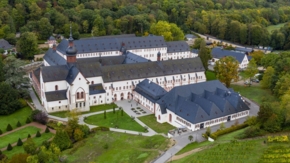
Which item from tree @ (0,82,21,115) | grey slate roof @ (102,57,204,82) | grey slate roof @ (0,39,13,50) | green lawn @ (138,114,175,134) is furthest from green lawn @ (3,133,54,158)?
grey slate roof @ (0,39,13,50)

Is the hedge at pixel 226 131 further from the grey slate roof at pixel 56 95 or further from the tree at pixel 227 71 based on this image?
the grey slate roof at pixel 56 95

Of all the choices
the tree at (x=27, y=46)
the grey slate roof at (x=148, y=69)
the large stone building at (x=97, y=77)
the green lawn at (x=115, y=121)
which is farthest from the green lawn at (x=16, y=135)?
the tree at (x=27, y=46)

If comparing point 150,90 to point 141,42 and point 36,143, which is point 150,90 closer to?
point 36,143

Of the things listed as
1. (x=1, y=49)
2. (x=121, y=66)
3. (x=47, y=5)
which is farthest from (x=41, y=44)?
(x=121, y=66)

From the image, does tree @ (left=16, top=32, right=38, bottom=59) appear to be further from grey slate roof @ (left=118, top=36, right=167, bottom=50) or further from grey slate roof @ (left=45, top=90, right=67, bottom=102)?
grey slate roof @ (left=45, top=90, right=67, bottom=102)

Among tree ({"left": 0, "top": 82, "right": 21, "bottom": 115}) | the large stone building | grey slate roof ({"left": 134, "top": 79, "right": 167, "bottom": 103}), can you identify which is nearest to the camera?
tree ({"left": 0, "top": 82, "right": 21, "bottom": 115})

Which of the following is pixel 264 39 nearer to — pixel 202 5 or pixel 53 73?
pixel 202 5
